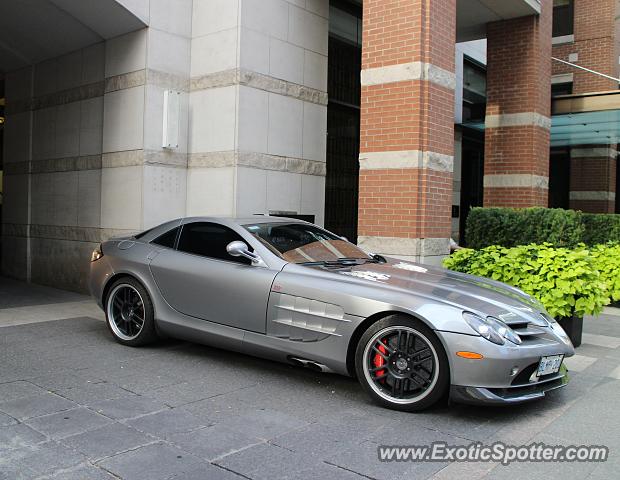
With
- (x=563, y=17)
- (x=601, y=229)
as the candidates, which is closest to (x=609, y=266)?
(x=601, y=229)

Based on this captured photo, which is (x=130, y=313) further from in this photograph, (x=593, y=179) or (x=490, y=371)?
(x=593, y=179)

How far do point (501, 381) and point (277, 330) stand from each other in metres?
1.89

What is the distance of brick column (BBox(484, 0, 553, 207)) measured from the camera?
11.7m

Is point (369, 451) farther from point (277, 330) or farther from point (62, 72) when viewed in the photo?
point (62, 72)

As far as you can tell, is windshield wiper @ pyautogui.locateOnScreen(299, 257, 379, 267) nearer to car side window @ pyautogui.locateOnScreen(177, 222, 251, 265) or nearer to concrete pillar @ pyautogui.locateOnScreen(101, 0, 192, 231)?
car side window @ pyautogui.locateOnScreen(177, 222, 251, 265)

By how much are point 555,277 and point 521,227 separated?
2.30 meters

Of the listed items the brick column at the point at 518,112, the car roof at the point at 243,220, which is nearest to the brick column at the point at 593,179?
the brick column at the point at 518,112

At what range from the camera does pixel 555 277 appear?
6.91 m

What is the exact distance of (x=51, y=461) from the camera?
3633mm

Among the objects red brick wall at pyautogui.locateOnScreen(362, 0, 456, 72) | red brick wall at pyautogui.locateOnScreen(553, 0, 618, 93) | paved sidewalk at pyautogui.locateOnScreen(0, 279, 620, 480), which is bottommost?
paved sidewalk at pyautogui.locateOnScreen(0, 279, 620, 480)

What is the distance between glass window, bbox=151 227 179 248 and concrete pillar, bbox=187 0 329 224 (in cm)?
283

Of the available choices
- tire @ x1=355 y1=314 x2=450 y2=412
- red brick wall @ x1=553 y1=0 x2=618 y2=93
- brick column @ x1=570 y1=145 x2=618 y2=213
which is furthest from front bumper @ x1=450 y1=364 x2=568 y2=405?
red brick wall @ x1=553 y1=0 x2=618 y2=93

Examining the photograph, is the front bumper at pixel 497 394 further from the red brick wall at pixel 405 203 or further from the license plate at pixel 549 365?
the red brick wall at pixel 405 203

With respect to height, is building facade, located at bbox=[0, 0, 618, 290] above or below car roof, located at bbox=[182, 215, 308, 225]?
above
